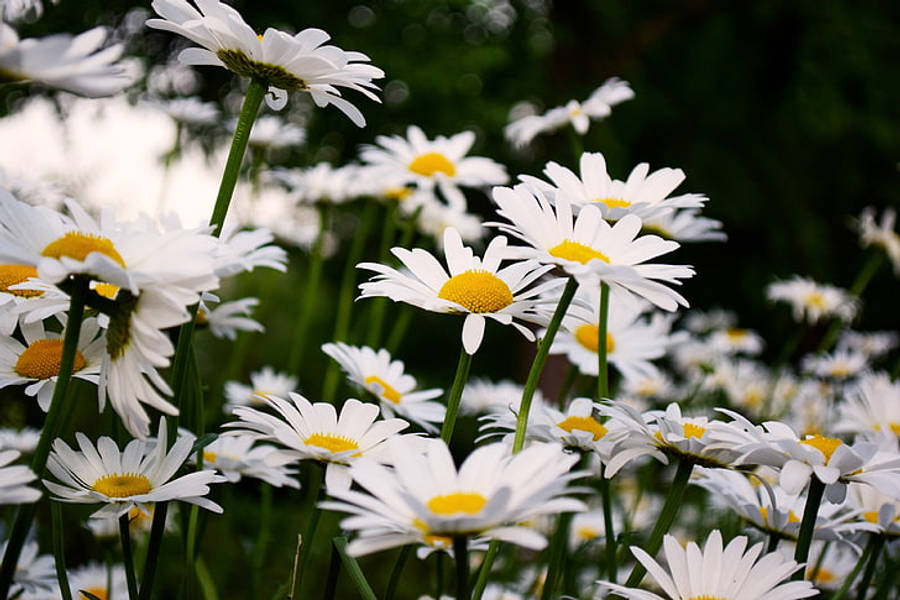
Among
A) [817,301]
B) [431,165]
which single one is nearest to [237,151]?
[431,165]

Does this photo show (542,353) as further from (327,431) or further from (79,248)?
(79,248)

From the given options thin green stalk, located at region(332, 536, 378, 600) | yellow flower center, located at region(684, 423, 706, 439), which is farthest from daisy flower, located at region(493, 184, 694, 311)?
thin green stalk, located at region(332, 536, 378, 600)

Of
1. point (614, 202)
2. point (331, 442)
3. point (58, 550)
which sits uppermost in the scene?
Answer: point (614, 202)

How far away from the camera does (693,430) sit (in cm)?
58

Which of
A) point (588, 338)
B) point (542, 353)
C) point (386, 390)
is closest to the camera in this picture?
point (542, 353)

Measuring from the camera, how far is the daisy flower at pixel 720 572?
0.52m

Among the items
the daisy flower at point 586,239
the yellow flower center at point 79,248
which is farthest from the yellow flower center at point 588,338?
the yellow flower center at point 79,248

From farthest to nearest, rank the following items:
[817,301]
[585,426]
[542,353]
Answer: [817,301] → [585,426] → [542,353]

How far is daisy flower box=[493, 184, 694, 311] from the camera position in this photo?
522 millimetres

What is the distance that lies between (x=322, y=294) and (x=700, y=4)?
2401 mm

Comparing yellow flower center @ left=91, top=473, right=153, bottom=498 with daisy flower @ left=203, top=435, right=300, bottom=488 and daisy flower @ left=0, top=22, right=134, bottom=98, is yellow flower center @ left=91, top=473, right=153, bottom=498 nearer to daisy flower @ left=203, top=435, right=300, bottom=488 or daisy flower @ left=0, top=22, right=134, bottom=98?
daisy flower @ left=203, top=435, right=300, bottom=488

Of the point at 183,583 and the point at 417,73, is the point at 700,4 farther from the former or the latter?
the point at 183,583

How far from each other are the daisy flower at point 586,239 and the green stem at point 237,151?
175 millimetres

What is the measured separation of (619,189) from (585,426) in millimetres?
202
